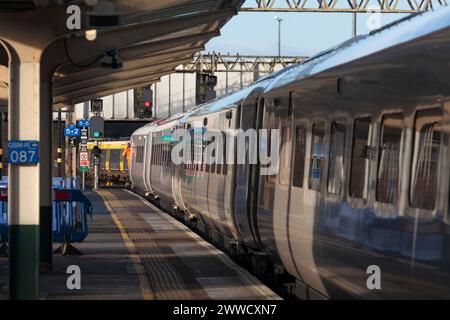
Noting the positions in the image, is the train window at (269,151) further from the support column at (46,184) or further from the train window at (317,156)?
the support column at (46,184)

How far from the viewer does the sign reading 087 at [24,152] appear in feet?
33.4

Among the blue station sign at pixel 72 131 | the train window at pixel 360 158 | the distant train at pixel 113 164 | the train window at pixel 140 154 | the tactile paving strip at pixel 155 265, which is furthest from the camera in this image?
the distant train at pixel 113 164

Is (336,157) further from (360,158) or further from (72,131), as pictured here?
(72,131)

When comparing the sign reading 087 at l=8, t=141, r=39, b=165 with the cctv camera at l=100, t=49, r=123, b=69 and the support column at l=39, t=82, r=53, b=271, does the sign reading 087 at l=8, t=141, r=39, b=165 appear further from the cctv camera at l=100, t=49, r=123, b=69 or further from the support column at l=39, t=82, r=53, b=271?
the cctv camera at l=100, t=49, r=123, b=69

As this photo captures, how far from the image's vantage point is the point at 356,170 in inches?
340

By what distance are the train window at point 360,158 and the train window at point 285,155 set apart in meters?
2.82

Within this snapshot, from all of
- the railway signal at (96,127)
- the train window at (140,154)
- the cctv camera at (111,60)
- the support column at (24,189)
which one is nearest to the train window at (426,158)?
the support column at (24,189)

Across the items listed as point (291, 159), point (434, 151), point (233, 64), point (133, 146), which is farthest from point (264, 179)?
point (233, 64)

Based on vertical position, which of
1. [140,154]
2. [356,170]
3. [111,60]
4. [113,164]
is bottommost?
[113,164]

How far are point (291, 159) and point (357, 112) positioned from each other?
9.51 feet

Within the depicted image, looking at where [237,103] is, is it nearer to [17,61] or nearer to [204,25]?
[204,25]

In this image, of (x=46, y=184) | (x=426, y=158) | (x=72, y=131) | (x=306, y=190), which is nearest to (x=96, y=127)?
(x=72, y=131)

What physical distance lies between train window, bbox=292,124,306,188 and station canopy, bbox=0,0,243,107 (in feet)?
7.87

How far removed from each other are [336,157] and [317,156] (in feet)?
2.64
